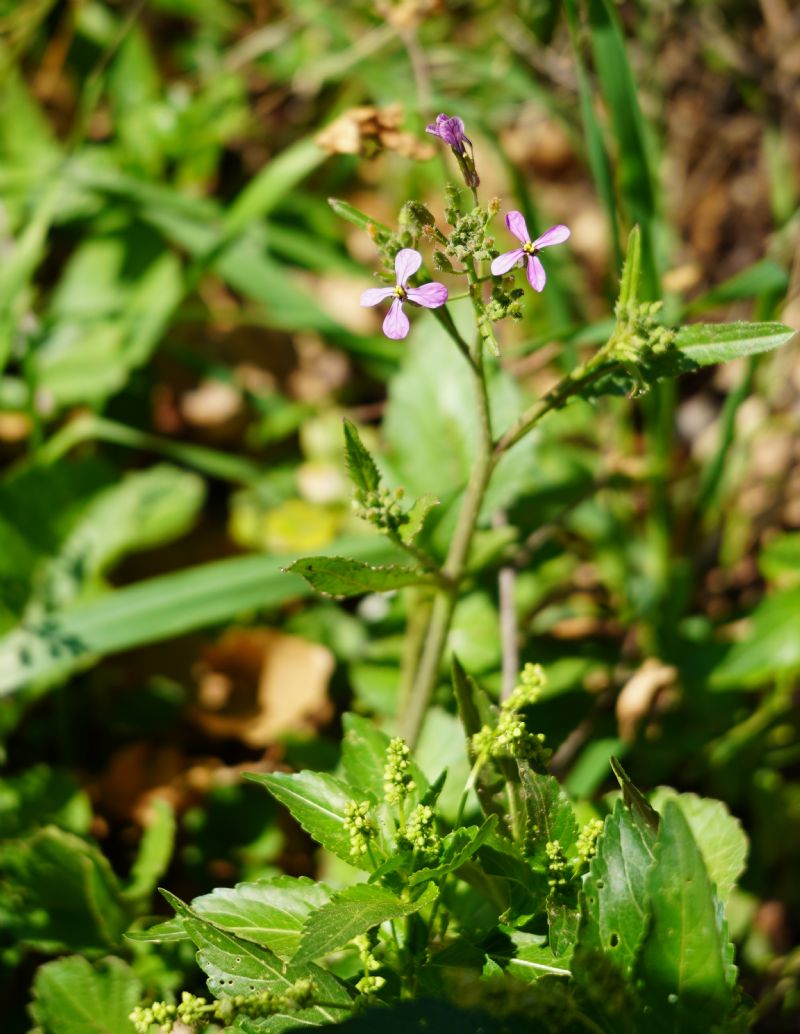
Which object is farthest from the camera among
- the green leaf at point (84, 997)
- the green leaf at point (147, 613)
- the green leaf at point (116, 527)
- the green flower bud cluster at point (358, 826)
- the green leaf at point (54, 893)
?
the green leaf at point (116, 527)

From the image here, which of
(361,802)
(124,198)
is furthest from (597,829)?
(124,198)

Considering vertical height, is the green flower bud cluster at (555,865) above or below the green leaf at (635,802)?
below

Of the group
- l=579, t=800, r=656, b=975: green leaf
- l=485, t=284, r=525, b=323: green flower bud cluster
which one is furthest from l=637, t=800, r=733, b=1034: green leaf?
l=485, t=284, r=525, b=323: green flower bud cluster

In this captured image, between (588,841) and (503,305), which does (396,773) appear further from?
(503,305)

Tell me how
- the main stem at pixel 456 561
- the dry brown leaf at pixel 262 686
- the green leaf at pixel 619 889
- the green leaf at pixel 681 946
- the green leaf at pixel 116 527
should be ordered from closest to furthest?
the green leaf at pixel 681 946
the green leaf at pixel 619 889
the main stem at pixel 456 561
the green leaf at pixel 116 527
the dry brown leaf at pixel 262 686

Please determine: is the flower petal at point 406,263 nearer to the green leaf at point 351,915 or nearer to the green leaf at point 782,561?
the green leaf at point 351,915

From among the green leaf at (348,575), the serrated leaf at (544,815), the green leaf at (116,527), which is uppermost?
the green leaf at (116,527)

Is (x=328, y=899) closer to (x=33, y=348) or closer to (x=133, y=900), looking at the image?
(x=133, y=900)

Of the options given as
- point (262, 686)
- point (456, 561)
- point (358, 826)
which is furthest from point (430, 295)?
point (262, 686)

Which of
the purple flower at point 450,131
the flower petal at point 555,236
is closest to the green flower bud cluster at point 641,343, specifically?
the flower petal at point 555,236
